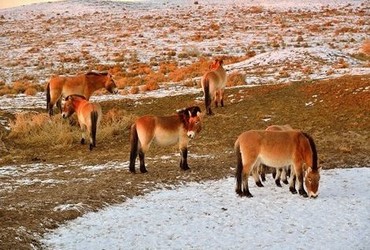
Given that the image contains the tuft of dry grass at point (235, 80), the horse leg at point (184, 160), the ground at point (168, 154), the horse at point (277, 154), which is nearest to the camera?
the ground at point (168, 154)

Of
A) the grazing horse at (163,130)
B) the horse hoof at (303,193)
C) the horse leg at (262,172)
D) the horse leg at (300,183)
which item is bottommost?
the horse leg at (262,172)

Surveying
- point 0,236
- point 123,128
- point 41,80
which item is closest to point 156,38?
point 41,80

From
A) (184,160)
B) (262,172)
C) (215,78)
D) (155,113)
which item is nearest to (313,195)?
(262,172)

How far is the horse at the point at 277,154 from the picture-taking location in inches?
355

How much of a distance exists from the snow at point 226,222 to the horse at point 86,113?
4982mm

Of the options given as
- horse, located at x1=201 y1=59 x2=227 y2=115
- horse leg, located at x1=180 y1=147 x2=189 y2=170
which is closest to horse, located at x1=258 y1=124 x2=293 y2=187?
horse leg, located at x1=180 y1=147 x2=189 y2=170

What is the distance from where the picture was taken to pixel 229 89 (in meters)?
21.4

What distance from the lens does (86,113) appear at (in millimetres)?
14102

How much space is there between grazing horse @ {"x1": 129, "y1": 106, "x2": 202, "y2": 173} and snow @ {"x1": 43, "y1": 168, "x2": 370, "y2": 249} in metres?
1.42

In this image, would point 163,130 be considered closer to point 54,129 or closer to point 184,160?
point 184,160

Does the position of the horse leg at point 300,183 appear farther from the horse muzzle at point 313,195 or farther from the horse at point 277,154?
the horse muzzle at point 313,195

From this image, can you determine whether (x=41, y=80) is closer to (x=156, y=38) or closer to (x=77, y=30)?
(x=156, y=38)

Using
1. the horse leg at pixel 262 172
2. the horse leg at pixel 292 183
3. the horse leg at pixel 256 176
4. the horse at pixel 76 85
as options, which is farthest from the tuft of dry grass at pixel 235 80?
the horse leg at pixel 292 183

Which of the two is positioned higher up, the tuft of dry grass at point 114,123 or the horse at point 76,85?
the horse at point 76,85
